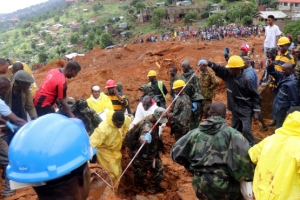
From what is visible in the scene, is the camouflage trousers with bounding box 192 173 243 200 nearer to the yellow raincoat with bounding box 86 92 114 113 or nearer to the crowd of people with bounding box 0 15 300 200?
the crowd of people with bounding box 0 15 300 200

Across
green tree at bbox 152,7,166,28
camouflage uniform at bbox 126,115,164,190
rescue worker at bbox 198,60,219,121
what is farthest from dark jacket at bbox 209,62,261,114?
green tree at bbox 152,7,166,28

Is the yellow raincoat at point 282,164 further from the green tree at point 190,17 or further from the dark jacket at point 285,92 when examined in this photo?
the green tree at point 190,17

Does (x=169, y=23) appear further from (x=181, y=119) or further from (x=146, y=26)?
(x=181, y=119)

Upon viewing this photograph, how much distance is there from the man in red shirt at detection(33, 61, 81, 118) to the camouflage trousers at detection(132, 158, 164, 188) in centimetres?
133

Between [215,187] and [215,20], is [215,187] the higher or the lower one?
the higher one

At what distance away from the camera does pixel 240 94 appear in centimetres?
502

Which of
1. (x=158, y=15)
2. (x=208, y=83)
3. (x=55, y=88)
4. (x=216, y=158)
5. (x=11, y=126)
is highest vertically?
(x=55, y=88)

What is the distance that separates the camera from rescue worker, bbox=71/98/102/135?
5.01m

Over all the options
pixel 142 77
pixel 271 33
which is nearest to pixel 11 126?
pixel 271 33

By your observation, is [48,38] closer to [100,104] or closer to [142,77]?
[142,77]

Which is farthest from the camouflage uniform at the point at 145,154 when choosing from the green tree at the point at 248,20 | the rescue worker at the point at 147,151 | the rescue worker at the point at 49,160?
the green tree at the point at 248,20

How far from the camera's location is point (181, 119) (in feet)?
18.1

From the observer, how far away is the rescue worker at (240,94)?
488cm

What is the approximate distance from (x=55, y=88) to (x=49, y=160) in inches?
132
